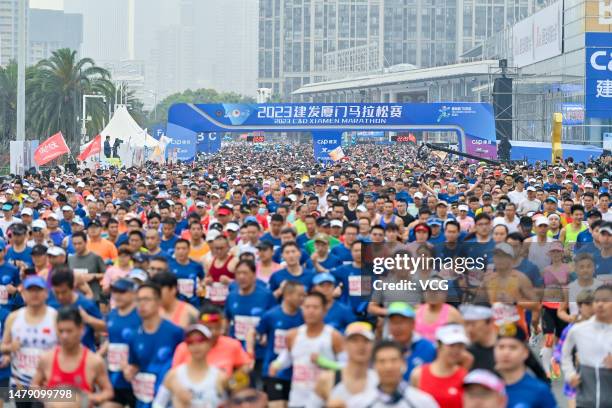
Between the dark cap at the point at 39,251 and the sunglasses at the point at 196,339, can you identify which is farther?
the dark cap at the point at 39,251

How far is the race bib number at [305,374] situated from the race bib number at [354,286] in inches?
144

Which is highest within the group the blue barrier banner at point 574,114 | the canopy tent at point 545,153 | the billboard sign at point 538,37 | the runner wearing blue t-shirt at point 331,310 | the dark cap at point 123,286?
the billboard sign at point 538,37

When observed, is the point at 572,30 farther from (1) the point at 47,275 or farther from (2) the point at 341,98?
(2) the point at 341,98

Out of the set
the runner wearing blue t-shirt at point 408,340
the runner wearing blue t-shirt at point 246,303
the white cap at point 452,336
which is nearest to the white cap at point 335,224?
the runner wearing blue t-shirt at point 246,303

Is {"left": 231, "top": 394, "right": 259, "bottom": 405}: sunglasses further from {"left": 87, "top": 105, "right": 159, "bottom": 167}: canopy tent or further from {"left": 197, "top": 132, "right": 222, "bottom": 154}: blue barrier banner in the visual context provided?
{"left": 197, "top": 132, "right": 222, "bottom": 154}: blue barrier banner

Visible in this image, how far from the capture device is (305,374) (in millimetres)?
8773

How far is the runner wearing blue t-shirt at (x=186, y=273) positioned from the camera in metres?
12.6

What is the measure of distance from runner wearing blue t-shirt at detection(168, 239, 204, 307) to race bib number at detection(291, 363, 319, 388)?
381cm

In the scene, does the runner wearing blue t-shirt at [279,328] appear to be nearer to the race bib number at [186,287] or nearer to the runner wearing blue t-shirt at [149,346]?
the runner wearing blue t-shirt at [149,346]

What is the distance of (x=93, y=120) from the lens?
7519 centimetres

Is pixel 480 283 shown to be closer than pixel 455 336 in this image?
No

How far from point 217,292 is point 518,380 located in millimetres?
5505

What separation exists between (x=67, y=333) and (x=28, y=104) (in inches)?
2442

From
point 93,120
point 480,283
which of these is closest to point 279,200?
point 480,283
